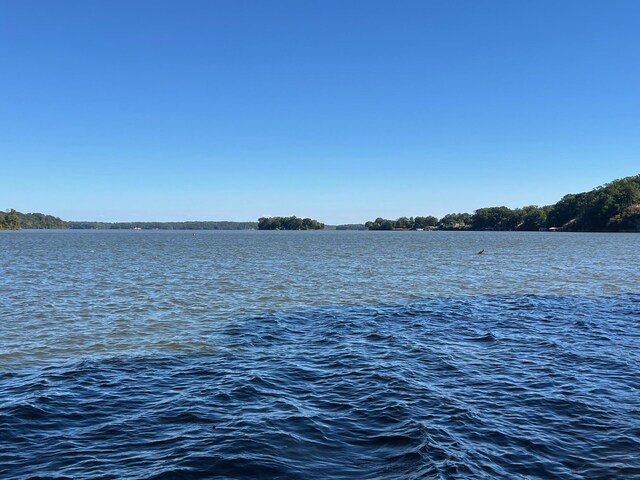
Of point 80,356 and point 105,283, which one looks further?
point 105,283

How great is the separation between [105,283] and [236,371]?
88.7 feet

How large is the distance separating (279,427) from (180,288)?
1039 inches

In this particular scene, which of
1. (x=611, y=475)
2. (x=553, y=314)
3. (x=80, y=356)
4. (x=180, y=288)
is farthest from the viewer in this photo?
(x=180, y=288)

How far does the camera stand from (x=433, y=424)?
430 inches

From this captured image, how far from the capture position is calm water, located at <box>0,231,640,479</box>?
370 inches

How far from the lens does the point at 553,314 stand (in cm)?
2478

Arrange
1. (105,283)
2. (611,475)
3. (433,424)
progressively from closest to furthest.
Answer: (611,475)
(433,424)
(105,283)

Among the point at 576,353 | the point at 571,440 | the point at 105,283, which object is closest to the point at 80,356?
the point at 571,440

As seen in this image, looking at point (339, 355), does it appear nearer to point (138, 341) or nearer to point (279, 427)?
point (279, 427)

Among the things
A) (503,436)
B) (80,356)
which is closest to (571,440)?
(503,436)

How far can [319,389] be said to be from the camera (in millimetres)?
13453

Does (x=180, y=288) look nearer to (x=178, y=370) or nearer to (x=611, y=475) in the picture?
(x=178, y=370)

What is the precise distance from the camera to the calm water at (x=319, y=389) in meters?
9.39

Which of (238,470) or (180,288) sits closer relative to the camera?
(238,470)
